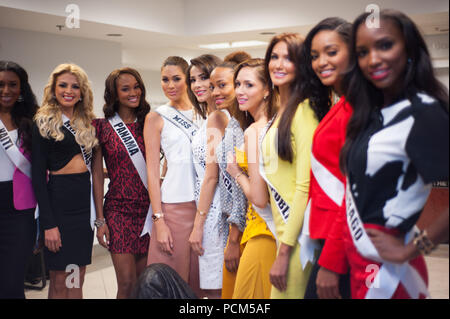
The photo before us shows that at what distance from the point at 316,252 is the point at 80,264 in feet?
4.15

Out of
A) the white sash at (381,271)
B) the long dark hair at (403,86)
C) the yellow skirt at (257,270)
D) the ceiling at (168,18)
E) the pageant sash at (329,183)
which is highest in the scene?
the ceiling at (168,18)

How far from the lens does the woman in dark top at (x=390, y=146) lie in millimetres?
1261

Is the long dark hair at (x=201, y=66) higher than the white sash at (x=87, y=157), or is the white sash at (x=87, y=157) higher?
the long dark hair at (x=201, y=66)

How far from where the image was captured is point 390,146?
131 centimetres

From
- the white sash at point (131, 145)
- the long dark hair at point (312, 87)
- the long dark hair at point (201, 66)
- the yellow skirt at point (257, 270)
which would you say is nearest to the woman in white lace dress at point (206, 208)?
the long dark hair at point (201, 66)

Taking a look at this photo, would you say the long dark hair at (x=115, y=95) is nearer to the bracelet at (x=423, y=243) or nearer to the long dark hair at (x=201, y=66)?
the long dark hair at (x=201, y=66)

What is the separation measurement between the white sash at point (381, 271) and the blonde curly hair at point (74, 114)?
1413 mm

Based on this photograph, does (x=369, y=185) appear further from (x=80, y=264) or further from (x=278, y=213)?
(x=80, y=264)

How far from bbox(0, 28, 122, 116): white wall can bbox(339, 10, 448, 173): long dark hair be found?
151 cm

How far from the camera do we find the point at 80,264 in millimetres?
2361

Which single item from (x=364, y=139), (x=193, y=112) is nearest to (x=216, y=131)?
(x=193, y=112)

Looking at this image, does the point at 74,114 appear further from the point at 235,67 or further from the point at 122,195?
the point at 235,67

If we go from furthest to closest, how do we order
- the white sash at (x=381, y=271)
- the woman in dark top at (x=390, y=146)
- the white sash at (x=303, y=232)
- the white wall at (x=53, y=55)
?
the white wall at (x=53, y=55) → the white sash at (x=303, y=232) → the white sash at (x=381, y=271) → the woman in dark top at (x=390, y=146)

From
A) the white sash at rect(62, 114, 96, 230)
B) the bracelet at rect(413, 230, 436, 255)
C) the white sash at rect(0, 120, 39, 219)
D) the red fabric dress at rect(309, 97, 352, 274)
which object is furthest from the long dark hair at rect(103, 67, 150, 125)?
the bracelet at rect(413, 230, 436, 255)
